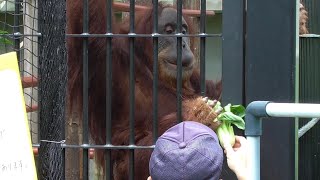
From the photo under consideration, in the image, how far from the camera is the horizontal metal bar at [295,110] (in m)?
1.00

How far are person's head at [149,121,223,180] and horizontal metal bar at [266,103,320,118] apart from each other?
0.23m

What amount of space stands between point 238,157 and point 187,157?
254 millimetres

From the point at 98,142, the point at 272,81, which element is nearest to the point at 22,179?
the point at 272,81

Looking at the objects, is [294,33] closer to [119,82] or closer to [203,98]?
[203,98]

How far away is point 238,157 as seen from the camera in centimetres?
147

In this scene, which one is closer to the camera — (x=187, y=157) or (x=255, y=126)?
(x=255, y=126)

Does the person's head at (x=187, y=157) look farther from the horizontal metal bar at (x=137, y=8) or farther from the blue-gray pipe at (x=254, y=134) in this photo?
the horizontal metal bar at (x=137, y=8)

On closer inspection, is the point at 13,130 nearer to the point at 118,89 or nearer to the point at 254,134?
the point at 254,134

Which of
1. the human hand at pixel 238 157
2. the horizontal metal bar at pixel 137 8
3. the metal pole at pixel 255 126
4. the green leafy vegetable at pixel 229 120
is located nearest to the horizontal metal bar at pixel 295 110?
the metal pole at pixel 255 126

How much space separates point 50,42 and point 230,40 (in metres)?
0.59

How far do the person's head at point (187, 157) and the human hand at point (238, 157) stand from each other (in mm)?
119

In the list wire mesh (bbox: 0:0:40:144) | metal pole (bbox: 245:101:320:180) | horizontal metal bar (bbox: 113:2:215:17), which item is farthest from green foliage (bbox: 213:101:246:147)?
horizontal metal bar (bbox: 113:2:215:17)

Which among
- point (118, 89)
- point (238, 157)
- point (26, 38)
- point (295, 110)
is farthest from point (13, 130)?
point (118, 89)

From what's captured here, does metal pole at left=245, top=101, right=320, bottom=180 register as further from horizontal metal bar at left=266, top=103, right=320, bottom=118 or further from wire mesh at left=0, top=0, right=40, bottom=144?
wire mesh at left=0, top=0, right=40, bottom=144
